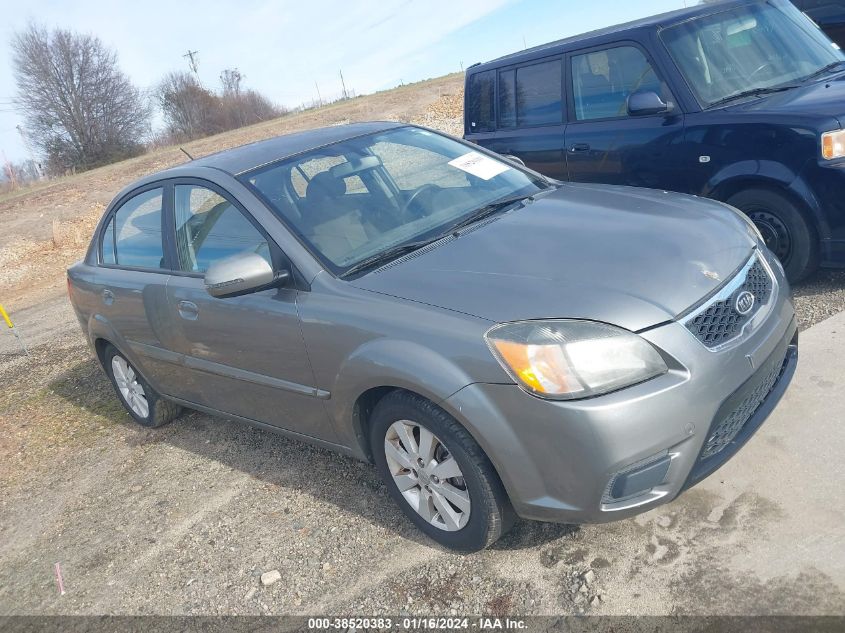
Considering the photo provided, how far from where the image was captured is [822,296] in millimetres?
4832

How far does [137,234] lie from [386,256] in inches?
83.0

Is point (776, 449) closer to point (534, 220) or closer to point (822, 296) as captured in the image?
point (534, 220)

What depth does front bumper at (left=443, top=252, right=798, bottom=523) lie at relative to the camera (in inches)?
97.8

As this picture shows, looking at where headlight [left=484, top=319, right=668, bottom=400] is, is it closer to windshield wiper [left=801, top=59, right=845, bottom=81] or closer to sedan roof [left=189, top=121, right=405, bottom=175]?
sedan roof [left=189, top=121, right=405, bottom=175]

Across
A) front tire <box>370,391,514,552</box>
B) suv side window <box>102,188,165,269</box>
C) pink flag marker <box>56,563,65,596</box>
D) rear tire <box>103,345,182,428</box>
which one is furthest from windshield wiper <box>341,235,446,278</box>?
rear tire <box>103,345,182,428</box>

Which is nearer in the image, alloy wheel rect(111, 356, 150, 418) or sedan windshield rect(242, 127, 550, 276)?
sedan windshield rect(242, 127, 550, 276)

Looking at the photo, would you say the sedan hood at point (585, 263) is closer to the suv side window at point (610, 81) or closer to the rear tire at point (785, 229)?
the rear tire at point (785, 229)

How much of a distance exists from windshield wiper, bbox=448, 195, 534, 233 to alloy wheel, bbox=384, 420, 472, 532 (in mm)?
1029

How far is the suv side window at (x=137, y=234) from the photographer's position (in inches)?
171

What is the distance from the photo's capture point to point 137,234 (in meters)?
4.60

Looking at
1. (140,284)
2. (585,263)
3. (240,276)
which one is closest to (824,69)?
(585,263)

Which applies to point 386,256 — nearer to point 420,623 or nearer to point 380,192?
point 380,192

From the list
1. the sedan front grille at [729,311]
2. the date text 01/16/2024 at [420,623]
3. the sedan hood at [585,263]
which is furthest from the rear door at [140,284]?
the sedan front grille at [729,311]

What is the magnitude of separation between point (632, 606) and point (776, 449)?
121 centimetres
